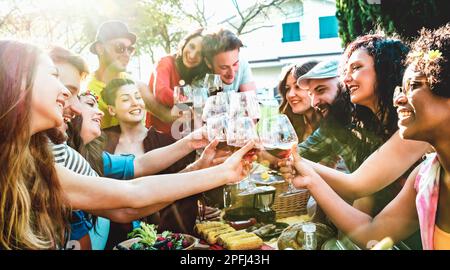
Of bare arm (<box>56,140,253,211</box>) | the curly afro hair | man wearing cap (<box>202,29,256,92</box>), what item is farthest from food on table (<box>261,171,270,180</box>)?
the curly afro hair

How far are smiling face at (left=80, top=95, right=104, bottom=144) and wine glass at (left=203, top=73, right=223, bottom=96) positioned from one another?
22.5 inches

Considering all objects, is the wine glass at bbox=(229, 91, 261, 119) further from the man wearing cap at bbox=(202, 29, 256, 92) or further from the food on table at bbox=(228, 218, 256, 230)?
the food on table at bbox=(228, 218, 256, 230)

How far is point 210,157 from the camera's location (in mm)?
2404

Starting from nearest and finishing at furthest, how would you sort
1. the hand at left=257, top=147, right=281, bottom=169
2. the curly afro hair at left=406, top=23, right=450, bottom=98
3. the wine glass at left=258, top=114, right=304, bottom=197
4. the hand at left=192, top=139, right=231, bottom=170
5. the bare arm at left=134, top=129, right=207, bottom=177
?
1. the curly afro hair at left=406, top=23, right=450, bottom=98
2. the wine glass at left=258, top=114, right=304, bottom=197
3. the hand at left=257, top=147, right=281, bottom=169
4. the hand at left=192, top=139, right=231, bottom=170
5. the bare arm at left=134, top=129, right=207, bottom=177

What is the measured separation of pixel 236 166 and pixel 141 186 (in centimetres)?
48

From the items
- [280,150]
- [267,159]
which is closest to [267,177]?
[267,159]

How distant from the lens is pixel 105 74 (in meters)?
2.48

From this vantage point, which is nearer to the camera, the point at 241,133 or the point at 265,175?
the point at 241,133

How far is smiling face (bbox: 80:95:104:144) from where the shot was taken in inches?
96.7

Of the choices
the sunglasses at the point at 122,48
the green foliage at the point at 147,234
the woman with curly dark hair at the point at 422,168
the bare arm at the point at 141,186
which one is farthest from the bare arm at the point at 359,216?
the sunglasses at the point at 122,48

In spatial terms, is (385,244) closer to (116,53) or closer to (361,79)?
(361,79)

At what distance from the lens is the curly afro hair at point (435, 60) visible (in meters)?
2.04

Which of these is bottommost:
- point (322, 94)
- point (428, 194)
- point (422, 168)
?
point (428, 194)

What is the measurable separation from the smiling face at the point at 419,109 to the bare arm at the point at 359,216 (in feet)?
0.98
